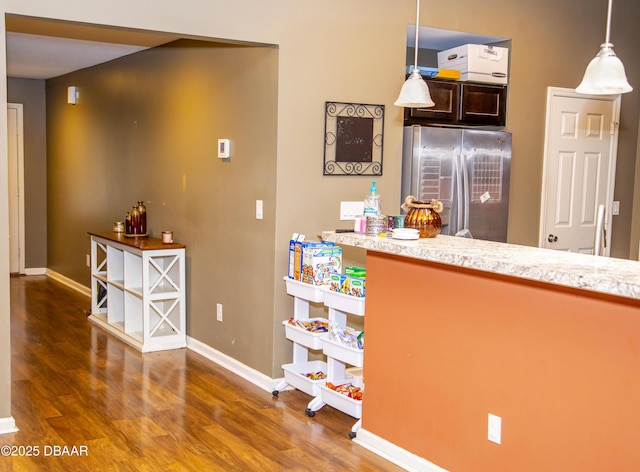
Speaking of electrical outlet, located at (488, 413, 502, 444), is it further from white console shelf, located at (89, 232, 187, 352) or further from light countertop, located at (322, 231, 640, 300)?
white console shelf, located at (89, 232, 187, 352)

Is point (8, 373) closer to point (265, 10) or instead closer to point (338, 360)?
point (338, 360)

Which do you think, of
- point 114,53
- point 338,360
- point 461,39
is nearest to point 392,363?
point 338,360

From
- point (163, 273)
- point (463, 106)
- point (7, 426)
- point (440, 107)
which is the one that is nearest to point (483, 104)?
point (463, 106)

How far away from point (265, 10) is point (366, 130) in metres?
0.96

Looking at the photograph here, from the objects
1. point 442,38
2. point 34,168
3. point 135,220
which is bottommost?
point 135,220

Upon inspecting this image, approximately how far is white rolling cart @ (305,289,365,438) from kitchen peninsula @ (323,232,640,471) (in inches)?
4.7

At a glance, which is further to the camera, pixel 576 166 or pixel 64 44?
pixel 64 44

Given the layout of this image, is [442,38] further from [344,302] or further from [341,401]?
[341,401]

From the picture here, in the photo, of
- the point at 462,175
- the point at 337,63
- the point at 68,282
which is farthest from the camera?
the point at 68,282

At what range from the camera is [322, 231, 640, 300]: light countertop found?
2383 mm

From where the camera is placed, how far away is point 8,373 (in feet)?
12.1

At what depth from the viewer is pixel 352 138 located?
4.53 m

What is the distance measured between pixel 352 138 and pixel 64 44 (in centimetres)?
281

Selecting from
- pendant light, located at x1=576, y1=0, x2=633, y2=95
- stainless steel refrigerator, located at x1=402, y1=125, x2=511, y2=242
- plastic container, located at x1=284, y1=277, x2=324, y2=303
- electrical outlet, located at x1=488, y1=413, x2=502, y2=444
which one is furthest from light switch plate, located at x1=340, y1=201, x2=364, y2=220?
pendant light, located at x1=576, y1=0, x2=633, y2=95
